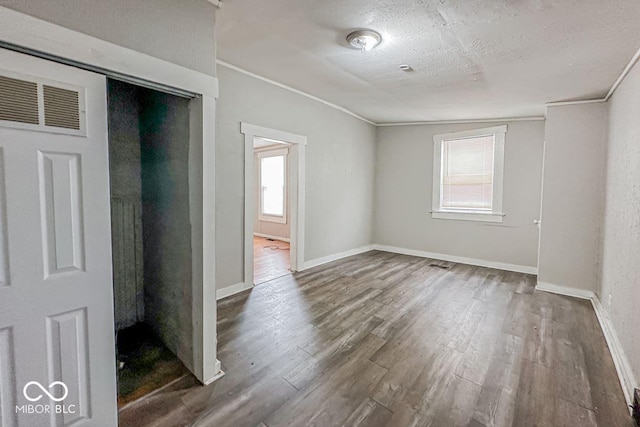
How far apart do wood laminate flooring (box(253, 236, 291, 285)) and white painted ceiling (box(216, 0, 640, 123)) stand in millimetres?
2711

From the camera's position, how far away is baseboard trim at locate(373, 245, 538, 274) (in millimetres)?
4840

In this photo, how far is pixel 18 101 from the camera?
1.22 meters

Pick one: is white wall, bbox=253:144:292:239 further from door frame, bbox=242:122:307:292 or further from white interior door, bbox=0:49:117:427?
white interior door, bbox=0:49:117:427

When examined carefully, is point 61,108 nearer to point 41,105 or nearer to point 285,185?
point 41,105

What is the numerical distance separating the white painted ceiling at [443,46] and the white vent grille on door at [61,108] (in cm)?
124

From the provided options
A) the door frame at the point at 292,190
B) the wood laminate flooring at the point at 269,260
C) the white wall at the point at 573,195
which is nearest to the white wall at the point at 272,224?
the wood laminate flooring at the point at 269,260

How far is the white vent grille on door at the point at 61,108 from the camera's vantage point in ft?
4.26

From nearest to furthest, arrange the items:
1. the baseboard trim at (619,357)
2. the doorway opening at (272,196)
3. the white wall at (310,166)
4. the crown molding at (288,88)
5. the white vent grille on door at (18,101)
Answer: the white vent grille on door at (18,101), the baseboard trim at (619,357), the crown molding at (288,88), the white wall at (310,166), the doorway opening at (272,196)

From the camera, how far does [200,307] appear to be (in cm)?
199

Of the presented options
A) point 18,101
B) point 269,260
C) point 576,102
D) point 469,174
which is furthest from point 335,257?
point 18,101

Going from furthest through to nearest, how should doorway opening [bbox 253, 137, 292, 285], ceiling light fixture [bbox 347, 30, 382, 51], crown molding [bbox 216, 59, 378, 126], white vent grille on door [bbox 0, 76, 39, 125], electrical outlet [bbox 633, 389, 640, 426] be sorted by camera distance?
doorway opening [bbox 253, 137, 292, 285], crown molding [bbox 216, 59, 378, 126], ceiling light fixture [bbox 347, 30, 382, 51], electrical outlet [bbox 633, 389, 640, 426], white vent grille on door [bbox 0, 76, 39, 125]

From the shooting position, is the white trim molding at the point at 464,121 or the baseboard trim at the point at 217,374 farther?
the white trim molding at the point at 464,121

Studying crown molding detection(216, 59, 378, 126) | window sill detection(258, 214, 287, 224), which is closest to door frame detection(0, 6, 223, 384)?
crown molding detection(216, 59, 378, 126)

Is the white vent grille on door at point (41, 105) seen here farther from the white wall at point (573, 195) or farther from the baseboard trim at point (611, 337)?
the white wall at point (573, 195)
